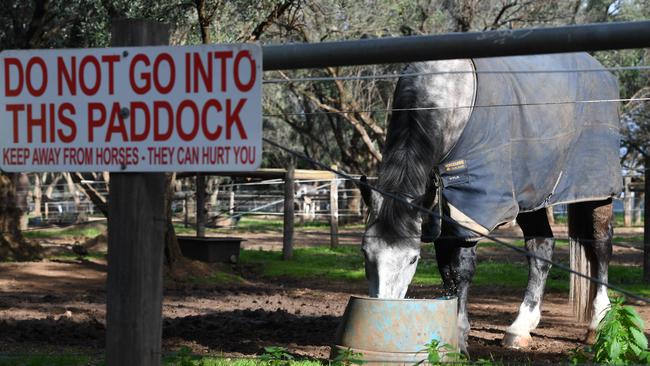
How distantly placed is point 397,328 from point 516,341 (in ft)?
7.30

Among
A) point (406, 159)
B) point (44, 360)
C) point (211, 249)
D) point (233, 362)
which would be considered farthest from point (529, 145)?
point (211, 249)

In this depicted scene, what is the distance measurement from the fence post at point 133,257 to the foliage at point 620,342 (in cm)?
251

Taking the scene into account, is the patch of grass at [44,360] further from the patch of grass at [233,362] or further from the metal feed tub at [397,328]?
the metal feed tub at [397,328]

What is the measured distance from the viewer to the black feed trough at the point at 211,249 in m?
14.5

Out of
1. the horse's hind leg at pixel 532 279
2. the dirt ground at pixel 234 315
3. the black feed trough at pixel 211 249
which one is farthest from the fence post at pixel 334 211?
the horse's hind leg at pixel 532 279

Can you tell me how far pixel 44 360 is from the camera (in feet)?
18.1

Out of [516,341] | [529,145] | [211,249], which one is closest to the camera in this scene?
[529,145]

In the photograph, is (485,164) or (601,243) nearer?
(485,164)

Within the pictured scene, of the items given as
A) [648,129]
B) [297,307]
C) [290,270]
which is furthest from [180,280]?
[648,129]

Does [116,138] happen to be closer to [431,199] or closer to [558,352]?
[431,199]

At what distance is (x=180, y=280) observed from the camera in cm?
1277

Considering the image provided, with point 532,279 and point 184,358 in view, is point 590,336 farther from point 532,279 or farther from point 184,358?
point 184,358

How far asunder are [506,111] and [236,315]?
3423 mm

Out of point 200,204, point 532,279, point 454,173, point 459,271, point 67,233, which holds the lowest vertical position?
point 67,233
